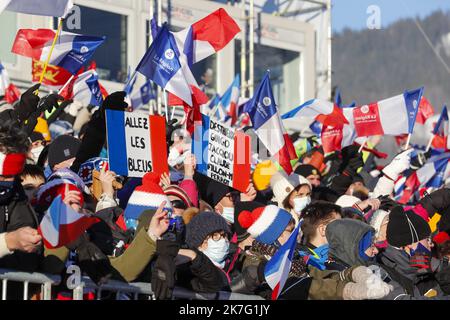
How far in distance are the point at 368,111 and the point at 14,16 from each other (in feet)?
29.6

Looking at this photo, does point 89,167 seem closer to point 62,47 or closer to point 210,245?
point 210,245

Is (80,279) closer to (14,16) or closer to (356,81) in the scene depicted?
(14,16)

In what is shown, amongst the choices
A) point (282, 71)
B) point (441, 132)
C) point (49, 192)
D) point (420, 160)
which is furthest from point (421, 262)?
point (282, 71)

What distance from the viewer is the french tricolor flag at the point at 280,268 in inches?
322

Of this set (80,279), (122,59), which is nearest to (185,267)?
(80,279)

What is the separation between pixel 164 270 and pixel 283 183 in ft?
15.0

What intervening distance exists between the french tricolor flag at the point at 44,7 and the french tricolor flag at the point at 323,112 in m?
3.32

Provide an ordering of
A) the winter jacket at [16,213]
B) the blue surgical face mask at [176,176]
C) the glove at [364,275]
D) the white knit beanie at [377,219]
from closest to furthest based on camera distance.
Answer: the winter jacket at [16,213] < the glove at [364,275] < the white knit beanie at [377,219] < the blue surgical face mask at [176,176]

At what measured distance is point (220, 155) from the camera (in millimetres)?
11258

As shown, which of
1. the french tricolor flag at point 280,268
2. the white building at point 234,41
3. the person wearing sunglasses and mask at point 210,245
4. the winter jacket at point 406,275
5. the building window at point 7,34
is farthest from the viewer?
the white building at point 234,41

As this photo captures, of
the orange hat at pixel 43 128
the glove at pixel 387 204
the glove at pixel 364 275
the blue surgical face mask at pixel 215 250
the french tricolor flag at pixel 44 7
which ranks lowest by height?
the glove at pixel 387 204

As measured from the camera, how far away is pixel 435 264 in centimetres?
1002

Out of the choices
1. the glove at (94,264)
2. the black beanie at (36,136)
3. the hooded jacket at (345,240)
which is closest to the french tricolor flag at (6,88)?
the black beanie at (36,136)

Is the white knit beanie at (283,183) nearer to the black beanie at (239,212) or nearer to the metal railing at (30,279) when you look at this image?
the black beanie at (239,212)
